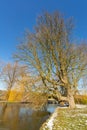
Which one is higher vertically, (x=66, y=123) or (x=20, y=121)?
(x=20, y=121)

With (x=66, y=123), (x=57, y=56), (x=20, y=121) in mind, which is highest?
(x=57, y=56)

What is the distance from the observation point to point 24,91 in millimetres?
19672

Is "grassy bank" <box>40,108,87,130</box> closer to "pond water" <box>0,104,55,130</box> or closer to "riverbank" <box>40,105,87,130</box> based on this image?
"riverbank" <box>40,105,87,130</box>

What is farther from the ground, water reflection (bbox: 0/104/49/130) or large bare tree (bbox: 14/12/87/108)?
large bare tree (bbox: 14/12/87/108)

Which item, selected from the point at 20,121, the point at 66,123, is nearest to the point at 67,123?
the point at 66,123

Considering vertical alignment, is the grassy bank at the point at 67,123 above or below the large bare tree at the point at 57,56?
below

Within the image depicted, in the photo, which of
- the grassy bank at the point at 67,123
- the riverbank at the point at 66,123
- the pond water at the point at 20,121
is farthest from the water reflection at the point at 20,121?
the grassy bank at the point at 67,123

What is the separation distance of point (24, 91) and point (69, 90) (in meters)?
5.01

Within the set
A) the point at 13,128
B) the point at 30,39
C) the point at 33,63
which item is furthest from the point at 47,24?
the point at 13,128

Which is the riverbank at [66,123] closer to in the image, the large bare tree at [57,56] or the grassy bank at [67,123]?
the grassy bank at [67,123]

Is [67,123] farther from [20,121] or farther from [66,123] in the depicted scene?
[20,121]

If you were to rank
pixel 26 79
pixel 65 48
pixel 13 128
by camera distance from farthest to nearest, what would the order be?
pixel 65 48, pixel 26 79, pixel 13 128

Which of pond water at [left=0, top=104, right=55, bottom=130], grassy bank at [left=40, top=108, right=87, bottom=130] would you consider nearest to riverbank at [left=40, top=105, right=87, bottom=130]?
grassy bank at [left=40, top=108, right=87, bottom=130]

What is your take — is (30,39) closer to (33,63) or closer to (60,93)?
(33,63)
